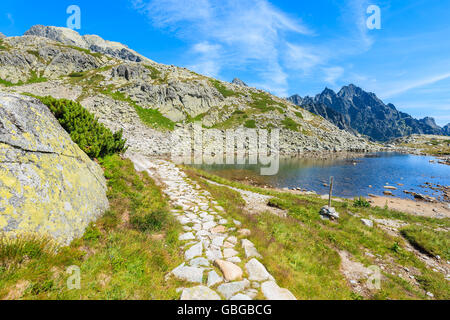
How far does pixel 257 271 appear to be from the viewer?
4.55m

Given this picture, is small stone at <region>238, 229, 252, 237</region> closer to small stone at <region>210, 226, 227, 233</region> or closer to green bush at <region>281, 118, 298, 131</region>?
small stone at <region>210, 226, 227, 233</region>

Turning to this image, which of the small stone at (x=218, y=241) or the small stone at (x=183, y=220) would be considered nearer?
the small stone at (x=218, y=241)

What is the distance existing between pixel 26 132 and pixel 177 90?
7557cm

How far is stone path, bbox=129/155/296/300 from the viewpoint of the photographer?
3832 millimetres

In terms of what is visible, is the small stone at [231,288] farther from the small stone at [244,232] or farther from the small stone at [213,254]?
the small stone at [244,232]

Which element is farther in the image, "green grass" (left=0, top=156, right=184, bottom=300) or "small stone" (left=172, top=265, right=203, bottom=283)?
"small stone" (left=172, top=265, right=203, bottom=283)

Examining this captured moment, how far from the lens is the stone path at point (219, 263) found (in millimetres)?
3832

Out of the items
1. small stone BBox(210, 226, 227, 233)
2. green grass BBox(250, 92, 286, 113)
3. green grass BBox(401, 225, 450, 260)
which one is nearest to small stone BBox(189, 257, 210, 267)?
small stone BBox(210, 226, 227, 233)

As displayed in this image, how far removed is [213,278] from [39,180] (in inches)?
200

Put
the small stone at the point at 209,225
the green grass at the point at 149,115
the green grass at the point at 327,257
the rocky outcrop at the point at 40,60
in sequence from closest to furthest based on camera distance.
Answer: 1. the green grass at the point at 327,257
2. the small stone at the point at 209,225
3. the green grass at the point at 149,115
4. the rocky outcrop at the point at 40,60

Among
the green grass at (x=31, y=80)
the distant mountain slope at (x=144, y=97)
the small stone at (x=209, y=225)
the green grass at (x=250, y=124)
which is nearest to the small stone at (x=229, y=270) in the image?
the small stone at (x=209, y=225)

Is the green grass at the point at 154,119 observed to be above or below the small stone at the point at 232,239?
above

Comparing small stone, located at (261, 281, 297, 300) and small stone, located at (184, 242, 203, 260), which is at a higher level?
small stone, located at (184, 242, 203, 260)

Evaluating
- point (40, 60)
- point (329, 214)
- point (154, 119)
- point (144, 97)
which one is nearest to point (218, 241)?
point (329, 214)
